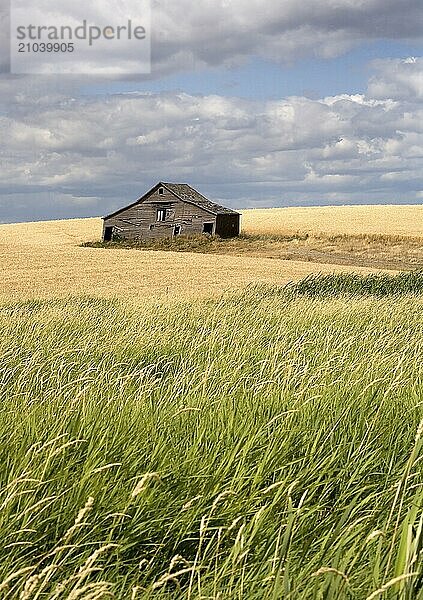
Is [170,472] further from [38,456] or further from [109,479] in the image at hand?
[38,456]

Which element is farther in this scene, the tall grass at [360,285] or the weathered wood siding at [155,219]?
the weathered wood siding at [155,219]

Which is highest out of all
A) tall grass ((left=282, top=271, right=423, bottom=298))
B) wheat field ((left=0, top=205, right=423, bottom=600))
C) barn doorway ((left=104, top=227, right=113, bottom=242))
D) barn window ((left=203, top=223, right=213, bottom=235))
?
wheat field ((left=0, top=205, right=423, bottom=600))

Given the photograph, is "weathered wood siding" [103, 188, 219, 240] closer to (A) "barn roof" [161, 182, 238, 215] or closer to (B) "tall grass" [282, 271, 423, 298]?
(A) "barn roof" [161, 182, 238, 215]

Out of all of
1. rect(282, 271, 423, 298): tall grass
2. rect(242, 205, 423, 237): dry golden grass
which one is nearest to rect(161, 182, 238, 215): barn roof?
rect(242, 205, 423, 237): dry golden grass

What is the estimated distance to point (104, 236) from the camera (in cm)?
6359

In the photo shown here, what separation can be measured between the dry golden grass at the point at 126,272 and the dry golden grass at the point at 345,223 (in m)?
19.6

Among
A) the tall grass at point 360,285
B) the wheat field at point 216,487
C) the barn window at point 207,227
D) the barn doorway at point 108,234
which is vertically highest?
the wheat field at point 216,487

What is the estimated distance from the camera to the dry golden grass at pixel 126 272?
1121 inches

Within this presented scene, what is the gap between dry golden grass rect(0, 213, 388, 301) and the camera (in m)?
28.5

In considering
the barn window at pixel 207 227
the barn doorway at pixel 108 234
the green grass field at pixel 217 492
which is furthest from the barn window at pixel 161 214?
the green grass field at pixel 217 492

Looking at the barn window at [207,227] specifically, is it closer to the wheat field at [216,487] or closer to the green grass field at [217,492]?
the wheat field at [216,487]

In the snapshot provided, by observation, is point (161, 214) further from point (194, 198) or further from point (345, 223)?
point (345, 223)

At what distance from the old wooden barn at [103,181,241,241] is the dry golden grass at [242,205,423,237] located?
16.7 ft

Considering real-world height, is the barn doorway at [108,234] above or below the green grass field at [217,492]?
below
